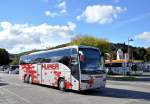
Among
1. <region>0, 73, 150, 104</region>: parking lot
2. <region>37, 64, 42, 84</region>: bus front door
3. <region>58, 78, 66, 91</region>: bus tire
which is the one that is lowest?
<region>0, 73, 150, 104</region>: parking lot

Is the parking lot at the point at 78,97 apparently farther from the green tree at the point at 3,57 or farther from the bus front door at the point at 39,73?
the green tree at the point at 3,57

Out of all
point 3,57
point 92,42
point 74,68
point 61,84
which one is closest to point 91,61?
point 74,68

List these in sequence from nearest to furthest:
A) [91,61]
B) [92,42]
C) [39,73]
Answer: [91,61] < [39,73] < [92,42]

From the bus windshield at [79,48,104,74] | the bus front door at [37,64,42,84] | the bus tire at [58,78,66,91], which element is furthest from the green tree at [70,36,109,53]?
the bus windshield at [79,48,104,74]

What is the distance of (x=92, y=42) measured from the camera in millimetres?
59000

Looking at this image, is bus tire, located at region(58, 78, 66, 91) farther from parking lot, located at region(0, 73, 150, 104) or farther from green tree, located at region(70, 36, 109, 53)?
green tree, located at region(70, 36, 109, 53)

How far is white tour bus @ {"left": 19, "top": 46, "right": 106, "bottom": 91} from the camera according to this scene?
66.5 feet

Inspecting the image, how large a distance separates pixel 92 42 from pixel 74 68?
3834 cm

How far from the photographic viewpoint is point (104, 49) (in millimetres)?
60875

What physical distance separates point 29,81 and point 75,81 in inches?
451

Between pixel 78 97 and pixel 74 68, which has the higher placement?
pixel 74 68

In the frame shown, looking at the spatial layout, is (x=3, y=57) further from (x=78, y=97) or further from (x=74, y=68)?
(x=78, y=97)

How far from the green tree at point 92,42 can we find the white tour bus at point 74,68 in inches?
1240

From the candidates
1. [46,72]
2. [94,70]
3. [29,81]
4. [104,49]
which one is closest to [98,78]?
[94,70]
